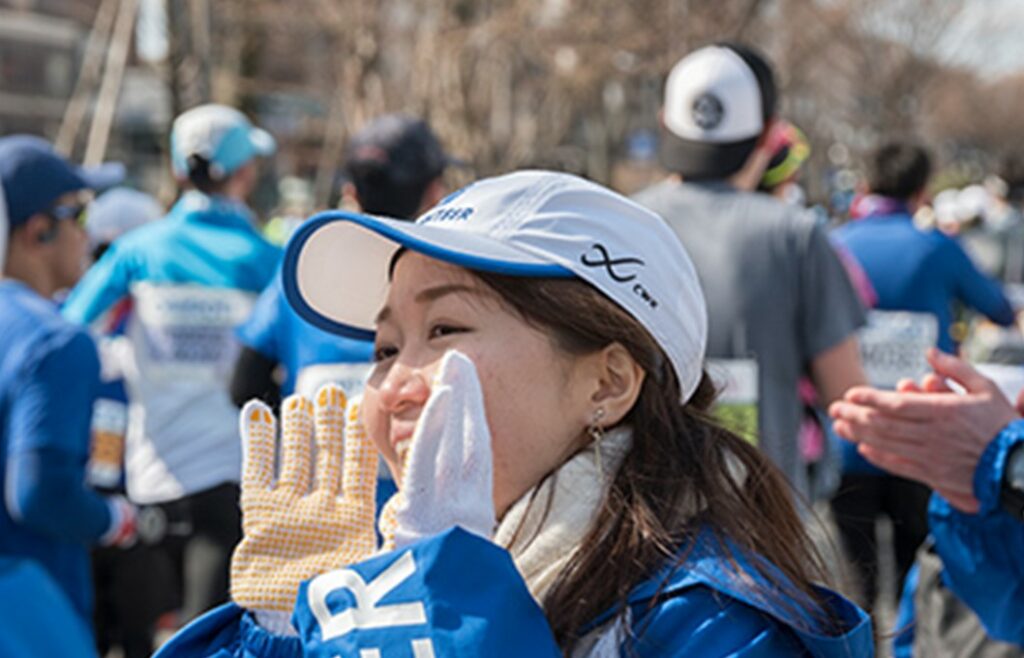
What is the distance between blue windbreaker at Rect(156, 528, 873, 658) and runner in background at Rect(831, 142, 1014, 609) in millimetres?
3940

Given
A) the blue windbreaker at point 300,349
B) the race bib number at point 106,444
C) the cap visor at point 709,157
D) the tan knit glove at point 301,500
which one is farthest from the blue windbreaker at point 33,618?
the cap visor at point 709,157

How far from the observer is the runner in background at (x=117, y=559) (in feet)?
16.3

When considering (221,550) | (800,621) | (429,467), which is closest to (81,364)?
(221,550)

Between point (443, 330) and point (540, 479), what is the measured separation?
222 millimetres

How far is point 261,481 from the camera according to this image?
6.00ft

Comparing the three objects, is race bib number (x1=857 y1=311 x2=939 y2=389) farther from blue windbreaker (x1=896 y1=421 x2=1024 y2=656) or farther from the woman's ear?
the woman's ear

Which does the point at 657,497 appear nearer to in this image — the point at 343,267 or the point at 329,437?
the point at 329,437

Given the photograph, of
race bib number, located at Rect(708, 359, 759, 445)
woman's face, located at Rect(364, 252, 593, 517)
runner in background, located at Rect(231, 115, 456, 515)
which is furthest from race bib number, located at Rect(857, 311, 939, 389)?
woman's face, located at Rect(364, 252, 593, 517)

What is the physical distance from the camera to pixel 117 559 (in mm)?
5258

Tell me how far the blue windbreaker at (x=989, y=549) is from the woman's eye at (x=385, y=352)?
1.13 metres

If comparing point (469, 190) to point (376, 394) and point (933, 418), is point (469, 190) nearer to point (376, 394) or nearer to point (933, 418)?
point (376, 394)

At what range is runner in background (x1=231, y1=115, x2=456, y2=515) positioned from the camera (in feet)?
11.6

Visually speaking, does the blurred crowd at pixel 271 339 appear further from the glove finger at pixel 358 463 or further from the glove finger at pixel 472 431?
the glove finger at pixel 472 431

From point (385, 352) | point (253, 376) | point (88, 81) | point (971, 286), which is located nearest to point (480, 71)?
point (88, 81)
